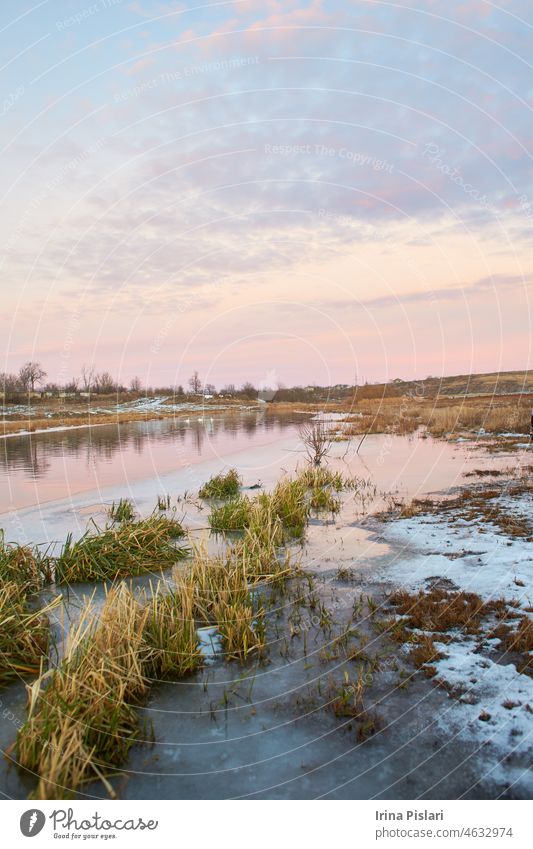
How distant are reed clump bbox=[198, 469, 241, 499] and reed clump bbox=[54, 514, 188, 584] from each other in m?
4.77

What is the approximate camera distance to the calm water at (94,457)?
16.3 metres

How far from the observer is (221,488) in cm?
1439

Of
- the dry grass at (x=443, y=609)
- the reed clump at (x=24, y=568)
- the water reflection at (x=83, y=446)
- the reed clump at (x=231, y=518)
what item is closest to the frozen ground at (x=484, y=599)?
the dry grass at (x=443, y=609)

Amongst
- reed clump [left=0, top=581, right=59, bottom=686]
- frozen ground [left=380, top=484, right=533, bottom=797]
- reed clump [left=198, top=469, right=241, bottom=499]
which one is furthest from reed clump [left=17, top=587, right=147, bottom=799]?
reed clump [left=198, top=469, right=241, bottom=499]

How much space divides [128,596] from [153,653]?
83cm

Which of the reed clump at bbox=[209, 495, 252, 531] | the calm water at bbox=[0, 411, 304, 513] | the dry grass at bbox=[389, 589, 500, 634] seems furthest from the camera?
the calm water at bbox=[0, 411, 304, 513]

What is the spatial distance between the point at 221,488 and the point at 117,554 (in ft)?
19.7

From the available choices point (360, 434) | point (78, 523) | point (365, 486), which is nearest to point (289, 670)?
point (78, 523)

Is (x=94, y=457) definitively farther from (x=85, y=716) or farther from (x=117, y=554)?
(x=85, y=716)

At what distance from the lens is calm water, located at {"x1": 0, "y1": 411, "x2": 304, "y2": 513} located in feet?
53.5

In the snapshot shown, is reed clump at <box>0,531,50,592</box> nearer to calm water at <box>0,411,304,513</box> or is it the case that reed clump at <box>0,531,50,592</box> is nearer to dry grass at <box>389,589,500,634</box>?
dry grass at <box>389,589,500,634</box>

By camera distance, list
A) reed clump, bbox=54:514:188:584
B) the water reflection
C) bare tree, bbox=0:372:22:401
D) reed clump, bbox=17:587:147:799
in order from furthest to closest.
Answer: bare tree, bbox=0:372:22:401, the water reflection, reed clump, bbox=54:514:188:584, reed clump, bbox=17:587:147:799

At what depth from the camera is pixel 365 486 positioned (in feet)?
49.1
